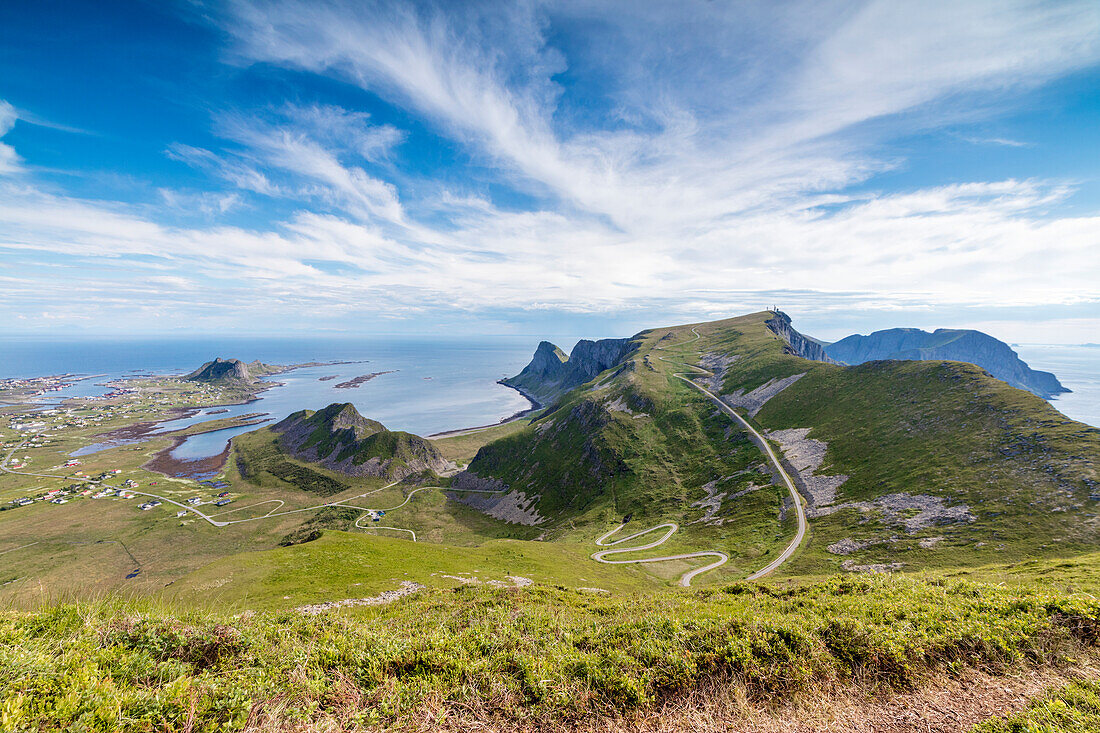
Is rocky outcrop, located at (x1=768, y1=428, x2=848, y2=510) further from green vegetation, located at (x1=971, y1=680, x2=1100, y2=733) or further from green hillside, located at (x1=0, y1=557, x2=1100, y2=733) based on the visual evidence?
green vegetation, located at (x1=971, y1=680, x2=1100, y2=733)

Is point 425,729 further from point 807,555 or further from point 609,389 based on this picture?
point 609,389

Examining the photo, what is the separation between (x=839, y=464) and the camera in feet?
242

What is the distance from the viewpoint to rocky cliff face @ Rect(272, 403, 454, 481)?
444 feet

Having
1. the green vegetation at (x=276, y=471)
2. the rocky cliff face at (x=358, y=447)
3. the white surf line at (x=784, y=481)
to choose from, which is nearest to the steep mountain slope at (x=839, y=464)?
the white surf line at (x=784, y=481)

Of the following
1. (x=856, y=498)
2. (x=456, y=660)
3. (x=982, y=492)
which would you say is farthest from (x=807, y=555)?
(x=456, y=660)

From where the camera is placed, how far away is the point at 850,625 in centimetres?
1219

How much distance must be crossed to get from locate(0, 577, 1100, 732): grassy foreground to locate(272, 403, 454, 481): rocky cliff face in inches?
5235

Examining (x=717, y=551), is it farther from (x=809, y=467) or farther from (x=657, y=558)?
(x=809, y=467)

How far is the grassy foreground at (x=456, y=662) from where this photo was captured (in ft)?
23.0

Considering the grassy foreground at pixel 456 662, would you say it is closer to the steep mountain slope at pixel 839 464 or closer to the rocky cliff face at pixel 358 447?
the steep mountain slope at pixel 839 464

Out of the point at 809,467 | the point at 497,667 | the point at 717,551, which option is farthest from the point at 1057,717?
the point at 809,467

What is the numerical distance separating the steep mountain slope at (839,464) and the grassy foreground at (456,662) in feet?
147

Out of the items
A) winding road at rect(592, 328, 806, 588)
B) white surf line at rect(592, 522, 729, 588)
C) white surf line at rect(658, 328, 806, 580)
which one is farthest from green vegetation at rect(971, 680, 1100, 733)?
white surf line at rect(592, 522, 729, 588)

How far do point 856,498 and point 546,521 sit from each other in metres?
64.3
